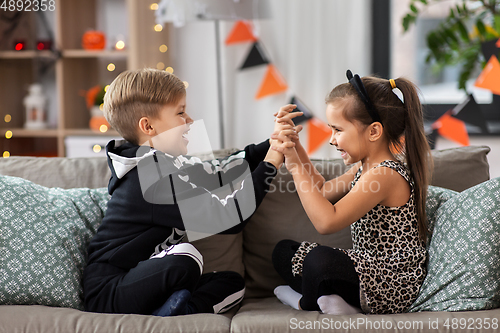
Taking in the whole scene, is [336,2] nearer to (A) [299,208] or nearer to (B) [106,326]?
(A) [299,208]

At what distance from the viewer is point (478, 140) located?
8.52 ft

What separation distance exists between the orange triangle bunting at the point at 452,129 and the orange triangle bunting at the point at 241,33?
4.07 ft

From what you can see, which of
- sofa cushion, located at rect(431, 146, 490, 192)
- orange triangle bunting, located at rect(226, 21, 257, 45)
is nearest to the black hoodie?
sofa cushion, located at rect(431, 146, 490, 192)

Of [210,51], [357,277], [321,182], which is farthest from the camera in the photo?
[210,51]

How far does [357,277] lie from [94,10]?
8.58 ft

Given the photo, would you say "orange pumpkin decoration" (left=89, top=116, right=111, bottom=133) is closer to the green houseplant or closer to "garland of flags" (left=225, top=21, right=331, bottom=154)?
"garland of flags" (left=225, top=21, right=331, bottom=154)

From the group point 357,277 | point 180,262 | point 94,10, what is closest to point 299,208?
point 357,277

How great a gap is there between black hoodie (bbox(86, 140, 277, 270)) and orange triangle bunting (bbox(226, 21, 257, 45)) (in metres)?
1.78

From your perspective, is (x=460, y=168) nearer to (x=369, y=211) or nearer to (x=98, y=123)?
(x=369, y=211)

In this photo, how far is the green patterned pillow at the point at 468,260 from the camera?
3.45 feet

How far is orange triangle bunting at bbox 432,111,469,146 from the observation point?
247 cm

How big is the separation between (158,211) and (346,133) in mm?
545

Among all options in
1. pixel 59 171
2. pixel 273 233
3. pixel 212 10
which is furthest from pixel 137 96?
pixel 212 10

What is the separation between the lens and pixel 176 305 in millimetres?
1049
